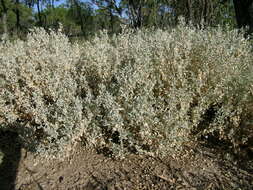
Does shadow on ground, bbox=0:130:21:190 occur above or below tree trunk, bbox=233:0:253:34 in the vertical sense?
below

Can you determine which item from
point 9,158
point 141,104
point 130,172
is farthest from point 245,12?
point 9,158

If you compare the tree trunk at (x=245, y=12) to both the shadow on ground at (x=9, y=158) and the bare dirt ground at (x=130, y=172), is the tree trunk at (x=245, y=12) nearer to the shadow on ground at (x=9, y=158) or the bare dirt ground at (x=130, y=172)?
the bare dirt ground at (x=130, y=172)

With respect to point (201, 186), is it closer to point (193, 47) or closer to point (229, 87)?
point (229, 87)

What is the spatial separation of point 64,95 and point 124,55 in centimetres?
126

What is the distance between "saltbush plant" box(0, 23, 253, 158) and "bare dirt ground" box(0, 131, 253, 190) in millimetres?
133

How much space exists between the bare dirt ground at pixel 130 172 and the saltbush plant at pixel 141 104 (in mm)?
133

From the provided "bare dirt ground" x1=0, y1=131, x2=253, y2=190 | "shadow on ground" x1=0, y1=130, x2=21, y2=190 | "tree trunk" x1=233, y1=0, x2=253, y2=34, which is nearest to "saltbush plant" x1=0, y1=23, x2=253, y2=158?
"bare dirt ground" x1=0, y1=131, x2=253, y2=190

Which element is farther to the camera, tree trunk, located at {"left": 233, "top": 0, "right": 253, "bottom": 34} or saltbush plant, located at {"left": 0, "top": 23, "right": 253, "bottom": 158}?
tree trunk, located at {"left": 233, "top": 0, "right": 253, "bottom": 34}

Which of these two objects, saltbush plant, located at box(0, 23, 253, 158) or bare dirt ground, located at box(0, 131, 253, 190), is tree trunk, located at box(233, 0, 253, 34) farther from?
bare dirt ground, located at box(0, 131, 253, 190)

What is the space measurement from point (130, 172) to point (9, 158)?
148 cm

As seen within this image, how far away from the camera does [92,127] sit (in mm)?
2094

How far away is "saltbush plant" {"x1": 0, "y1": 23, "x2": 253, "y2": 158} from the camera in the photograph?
194 cm

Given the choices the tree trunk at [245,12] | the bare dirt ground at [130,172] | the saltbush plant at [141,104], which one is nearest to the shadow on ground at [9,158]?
the bare dirt ground at [130,172]

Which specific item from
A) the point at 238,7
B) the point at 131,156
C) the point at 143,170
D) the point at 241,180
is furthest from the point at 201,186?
the point at 238,7
